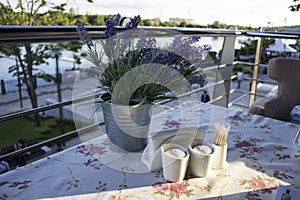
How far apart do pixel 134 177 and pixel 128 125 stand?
0.48 ft

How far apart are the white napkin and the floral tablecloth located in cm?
2

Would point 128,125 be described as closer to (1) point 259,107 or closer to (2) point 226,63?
(1) point 259,107

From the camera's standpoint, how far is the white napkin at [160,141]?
75cm

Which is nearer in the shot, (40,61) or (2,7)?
(2,7)

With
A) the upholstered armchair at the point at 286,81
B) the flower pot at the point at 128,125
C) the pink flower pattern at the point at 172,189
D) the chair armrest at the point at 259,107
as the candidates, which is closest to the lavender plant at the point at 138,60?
the flower pot at the point at 128,125

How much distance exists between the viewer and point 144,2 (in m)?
3.92

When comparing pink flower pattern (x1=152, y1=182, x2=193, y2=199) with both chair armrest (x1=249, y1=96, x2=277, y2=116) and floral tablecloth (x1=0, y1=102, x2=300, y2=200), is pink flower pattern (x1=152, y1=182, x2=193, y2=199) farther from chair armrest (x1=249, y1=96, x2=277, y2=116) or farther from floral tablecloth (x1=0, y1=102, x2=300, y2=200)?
chair armrest (x1=249, y1=96, x2=277, y2=116)

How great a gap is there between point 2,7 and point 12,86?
2.29 m

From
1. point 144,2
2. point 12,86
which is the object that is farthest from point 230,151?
point 12,86

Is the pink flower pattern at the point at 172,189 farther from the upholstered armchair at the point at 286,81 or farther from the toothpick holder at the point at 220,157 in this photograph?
the upholstered armchair at the point at 286,81

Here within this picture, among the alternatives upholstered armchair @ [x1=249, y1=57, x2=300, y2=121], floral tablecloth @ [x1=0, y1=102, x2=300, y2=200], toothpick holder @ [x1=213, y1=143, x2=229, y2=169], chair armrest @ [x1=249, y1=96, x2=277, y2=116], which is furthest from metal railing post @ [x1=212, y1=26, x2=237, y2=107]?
toothpick holder @ [x1=213, y1=143, x2=229, y2=169]

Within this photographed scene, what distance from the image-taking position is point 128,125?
0.76m

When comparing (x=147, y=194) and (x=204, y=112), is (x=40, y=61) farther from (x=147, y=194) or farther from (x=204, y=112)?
(x=147, y=194)

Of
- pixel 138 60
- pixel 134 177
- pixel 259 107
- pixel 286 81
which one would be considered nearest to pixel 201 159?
pixel 134 177
